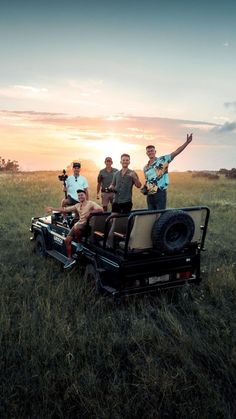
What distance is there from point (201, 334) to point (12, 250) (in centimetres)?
587

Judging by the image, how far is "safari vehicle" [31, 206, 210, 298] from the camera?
18.9 feet

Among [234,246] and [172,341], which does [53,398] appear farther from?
[234,246]

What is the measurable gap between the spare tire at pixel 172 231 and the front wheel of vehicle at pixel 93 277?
42.1 inches

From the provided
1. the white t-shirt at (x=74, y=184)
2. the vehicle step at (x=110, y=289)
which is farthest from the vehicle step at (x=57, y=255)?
the white t-shirt at (x=74, y=184)

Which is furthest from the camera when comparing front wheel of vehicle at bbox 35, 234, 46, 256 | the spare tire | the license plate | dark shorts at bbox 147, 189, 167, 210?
front wheel of vehicle at bbox 35, 234, 46, 256

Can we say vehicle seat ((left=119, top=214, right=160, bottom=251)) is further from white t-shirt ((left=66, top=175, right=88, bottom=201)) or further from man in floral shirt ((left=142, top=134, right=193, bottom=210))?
white t-shirt ((left=66, top=175, right=88, bottom=201))

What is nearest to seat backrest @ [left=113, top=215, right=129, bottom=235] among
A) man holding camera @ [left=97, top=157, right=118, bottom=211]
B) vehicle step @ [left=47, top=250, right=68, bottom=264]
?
vehicle step @ [left=47, top=250, right=68, bottom=264]

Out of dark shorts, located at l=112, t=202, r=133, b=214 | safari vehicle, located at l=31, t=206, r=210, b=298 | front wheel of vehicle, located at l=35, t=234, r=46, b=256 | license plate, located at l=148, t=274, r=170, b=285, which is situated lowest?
front wheel of vehicle, located at l=35, t=234, r=46, b=256

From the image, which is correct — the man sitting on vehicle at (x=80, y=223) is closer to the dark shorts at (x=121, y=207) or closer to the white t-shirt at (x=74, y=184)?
the dark shorts at (x=121, y=207)

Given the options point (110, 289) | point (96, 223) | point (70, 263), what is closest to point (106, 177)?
point (96, 223)

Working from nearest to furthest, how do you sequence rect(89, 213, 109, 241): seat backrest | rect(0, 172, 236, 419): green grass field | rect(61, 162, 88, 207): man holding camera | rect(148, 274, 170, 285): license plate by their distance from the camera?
rect(0, 172, 236, 419): green grass field
rect(148, 274, 170, 285): license plate
rect(89, 213, 109, 241): seat backrest
rect(61, 162, 88, 207): man holding camera

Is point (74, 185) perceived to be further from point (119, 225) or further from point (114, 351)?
point (114, 351)

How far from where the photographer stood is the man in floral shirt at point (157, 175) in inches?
284

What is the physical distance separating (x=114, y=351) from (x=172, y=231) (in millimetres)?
2087
